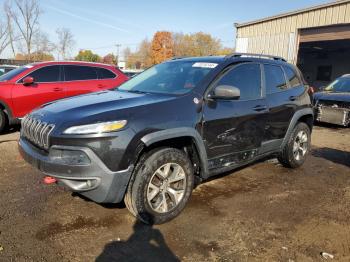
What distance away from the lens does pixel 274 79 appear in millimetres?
5316

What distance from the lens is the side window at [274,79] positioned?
515 centimetres

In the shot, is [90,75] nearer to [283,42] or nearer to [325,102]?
[325,102]

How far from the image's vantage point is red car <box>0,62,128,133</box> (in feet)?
26.7

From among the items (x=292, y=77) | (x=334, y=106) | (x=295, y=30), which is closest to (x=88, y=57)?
(x=295, y=30)

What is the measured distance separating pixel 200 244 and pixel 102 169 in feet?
3.85

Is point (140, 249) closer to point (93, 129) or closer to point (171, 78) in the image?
point (93, 129)

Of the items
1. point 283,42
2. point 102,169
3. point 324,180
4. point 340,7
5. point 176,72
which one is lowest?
point 324,180

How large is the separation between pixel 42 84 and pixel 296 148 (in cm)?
592

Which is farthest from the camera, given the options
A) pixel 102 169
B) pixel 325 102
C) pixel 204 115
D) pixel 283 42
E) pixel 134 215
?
pixel 283 42

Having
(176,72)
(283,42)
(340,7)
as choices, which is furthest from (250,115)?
(283,42)

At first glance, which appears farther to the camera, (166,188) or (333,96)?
(333,96)

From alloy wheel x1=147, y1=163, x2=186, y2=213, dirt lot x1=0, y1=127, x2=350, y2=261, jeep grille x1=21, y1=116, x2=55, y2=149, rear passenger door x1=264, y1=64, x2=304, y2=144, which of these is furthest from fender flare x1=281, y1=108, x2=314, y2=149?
jeep grille x1=21, y1=116, x2=55, y2=149

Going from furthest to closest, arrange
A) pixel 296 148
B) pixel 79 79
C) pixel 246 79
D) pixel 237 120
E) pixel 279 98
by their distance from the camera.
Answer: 1. pixel 79 79
2. pixel 296 148
3. pixel 279 98
4. pixel 246 79
5. pixel 237 120

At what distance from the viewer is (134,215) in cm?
368
